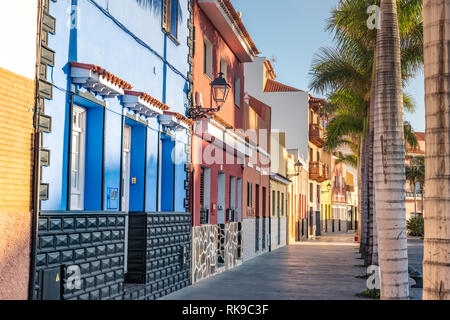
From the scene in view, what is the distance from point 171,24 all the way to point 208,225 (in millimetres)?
5763

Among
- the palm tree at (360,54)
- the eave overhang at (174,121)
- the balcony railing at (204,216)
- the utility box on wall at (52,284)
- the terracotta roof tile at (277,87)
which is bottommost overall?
the utility box on wall at (52,284)

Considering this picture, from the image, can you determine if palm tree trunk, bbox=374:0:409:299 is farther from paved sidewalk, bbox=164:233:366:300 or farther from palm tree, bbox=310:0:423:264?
palm tree, bbox=310:0:423:264

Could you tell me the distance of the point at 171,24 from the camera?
1383 centimetres

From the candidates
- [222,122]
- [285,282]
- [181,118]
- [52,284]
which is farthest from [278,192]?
[52,284]

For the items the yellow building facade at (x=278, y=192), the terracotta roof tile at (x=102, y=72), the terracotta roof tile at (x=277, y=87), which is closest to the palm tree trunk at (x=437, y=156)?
the terracotta roof tile at (x=102, y=72)

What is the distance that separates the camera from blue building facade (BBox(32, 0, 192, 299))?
7789mm

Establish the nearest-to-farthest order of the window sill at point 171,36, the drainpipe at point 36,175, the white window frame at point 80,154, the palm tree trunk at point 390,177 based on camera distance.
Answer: the drainpipe at point 36,175 < the palm tree trunk at point 390,177 < the white window frame at point 80,154 < the window sill at point 171,36

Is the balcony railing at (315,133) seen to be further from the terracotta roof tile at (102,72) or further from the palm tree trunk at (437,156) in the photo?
the palm tree trunk at (437,156)

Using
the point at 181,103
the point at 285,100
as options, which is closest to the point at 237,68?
the point at 181,103

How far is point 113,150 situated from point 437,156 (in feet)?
18.5

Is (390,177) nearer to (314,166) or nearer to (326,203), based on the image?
(314,166)

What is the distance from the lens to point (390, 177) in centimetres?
821

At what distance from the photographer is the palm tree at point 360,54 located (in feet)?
54.6

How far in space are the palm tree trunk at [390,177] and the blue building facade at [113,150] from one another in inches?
161
